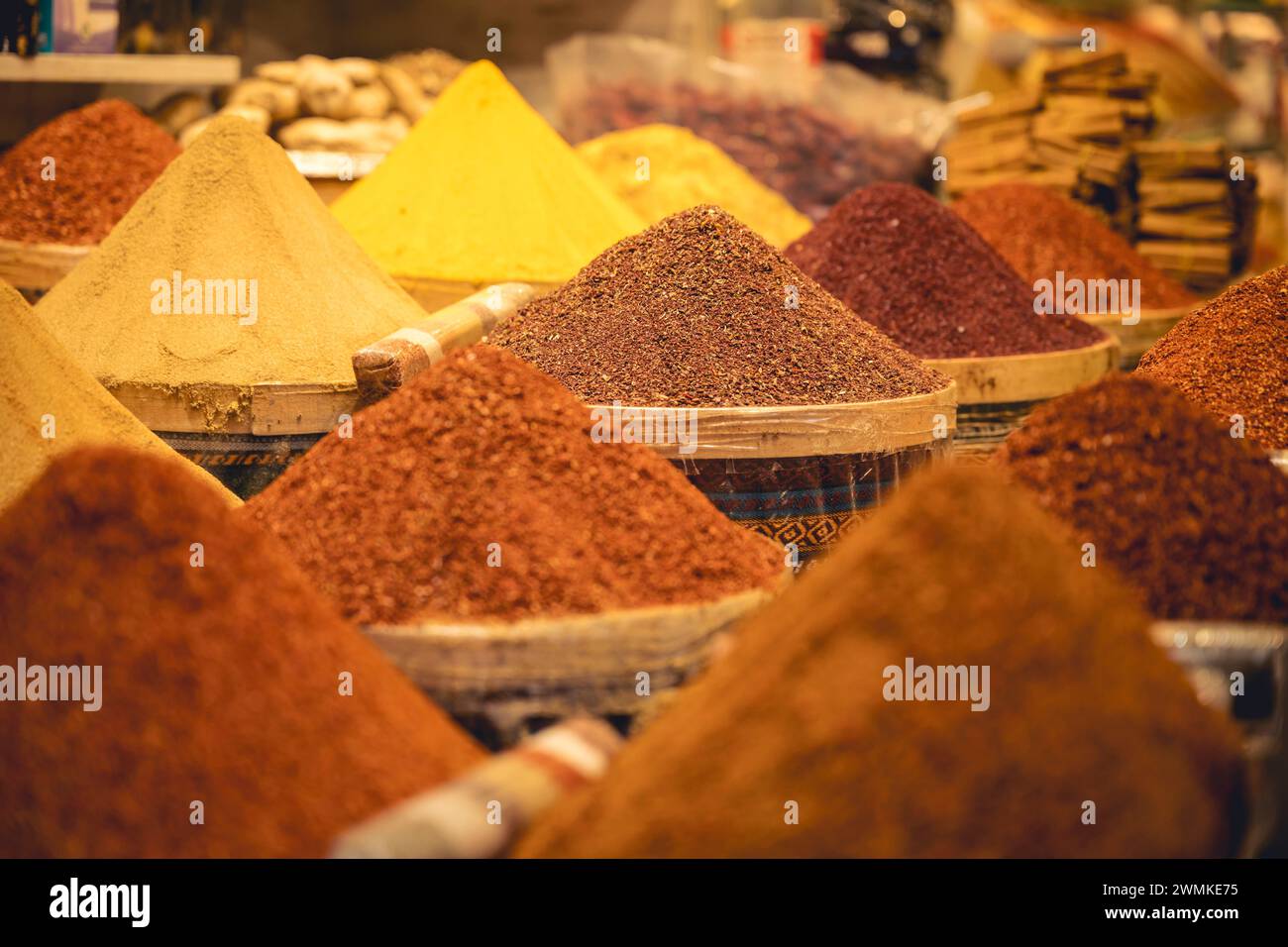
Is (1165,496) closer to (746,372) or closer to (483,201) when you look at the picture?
(746,372)

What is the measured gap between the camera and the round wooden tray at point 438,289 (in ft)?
7.98

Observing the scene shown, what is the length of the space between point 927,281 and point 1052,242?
31.7 inches

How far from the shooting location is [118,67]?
2.85 metres

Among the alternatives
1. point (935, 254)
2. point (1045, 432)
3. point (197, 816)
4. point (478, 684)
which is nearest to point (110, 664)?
point (197, 816)

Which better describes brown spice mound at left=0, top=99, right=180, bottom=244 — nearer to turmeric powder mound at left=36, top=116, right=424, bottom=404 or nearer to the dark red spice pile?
turmeric powder mound at left=36, top=116, right=424, bottom=404

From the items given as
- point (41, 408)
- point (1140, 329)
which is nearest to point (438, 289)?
point (41, 408)

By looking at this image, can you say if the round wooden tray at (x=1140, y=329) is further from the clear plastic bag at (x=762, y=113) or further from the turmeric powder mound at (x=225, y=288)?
the turmeric powder mound at (x=225, y=288)

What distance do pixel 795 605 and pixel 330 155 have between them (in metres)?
2.34

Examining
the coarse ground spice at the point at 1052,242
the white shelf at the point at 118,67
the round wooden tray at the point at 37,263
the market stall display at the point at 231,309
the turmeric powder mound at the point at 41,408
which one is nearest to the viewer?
the turmeric powder mound at the point at 41,408

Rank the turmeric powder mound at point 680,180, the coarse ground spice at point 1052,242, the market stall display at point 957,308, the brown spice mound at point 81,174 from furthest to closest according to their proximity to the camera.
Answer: the turmeric powder mound at point 680,180 → the coarse ground spice at point 1052,242 → the brown spice mound at point 81,174 → the market stall display at point 957,308

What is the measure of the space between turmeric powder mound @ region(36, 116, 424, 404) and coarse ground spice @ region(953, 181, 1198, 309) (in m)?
1.42
